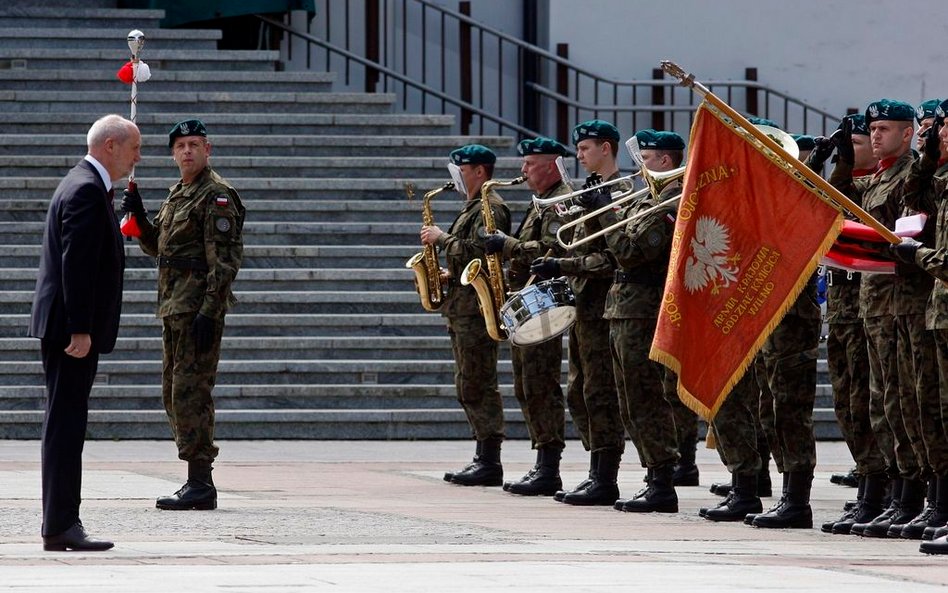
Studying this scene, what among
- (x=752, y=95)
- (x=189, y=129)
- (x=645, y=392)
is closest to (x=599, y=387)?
(x=645, y=392)

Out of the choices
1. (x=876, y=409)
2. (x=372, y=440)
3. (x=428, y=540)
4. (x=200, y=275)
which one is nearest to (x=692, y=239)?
(x=876, y=409)

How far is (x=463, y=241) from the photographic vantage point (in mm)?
12281

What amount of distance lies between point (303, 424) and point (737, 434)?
647 cm

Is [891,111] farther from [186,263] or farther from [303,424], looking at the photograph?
[303,424]

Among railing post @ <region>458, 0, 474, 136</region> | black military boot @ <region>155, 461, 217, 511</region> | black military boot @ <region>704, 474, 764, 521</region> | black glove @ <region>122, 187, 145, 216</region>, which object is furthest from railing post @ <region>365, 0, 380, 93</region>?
black military boot @ <region>704, 474, 764, 521</region>

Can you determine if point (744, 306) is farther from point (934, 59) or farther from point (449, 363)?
point (934, 59)

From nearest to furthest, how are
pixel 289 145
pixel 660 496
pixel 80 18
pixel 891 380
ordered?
pixel 891 380
pixel 660 496
pixel 289 145
pixel 80 18

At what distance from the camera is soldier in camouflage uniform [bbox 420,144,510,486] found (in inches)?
484

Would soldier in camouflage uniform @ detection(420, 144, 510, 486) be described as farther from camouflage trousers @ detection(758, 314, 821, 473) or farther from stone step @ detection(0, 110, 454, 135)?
stone step @ detection(0, 110, 454, 135)

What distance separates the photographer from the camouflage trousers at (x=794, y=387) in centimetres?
971

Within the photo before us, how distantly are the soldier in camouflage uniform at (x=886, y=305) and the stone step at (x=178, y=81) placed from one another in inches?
439

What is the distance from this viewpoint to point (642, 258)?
1036cm

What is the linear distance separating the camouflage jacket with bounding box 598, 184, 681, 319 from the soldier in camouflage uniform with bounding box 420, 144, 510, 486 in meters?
1.81

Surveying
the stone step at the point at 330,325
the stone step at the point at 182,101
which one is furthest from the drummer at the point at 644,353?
the stone step at the point at 182,101
